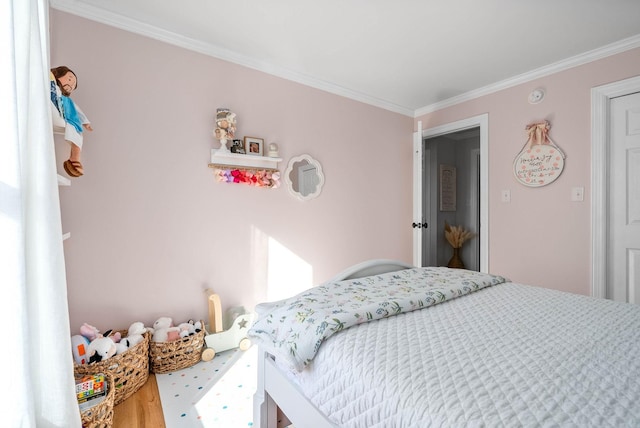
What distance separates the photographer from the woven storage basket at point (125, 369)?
5.06 feet

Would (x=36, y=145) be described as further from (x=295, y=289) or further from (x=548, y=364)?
(x=295, y=289)

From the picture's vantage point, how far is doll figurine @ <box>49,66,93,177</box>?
53.4 inches

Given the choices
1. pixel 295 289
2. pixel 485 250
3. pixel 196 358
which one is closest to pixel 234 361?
pixel 196 358

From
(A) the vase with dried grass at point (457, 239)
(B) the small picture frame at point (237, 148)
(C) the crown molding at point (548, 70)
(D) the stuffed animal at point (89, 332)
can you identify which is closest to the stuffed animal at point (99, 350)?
(D) the stuffed animal at point (89, 332)

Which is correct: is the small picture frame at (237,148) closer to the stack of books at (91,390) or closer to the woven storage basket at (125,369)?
the woven storage basket at (125,369)

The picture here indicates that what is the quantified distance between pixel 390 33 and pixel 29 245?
2.26 metres

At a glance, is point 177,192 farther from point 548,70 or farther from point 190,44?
point 548,70

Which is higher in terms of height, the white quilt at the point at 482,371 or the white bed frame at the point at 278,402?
the white quilt at the point at 482,371

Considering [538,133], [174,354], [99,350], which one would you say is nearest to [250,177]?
[174,354]

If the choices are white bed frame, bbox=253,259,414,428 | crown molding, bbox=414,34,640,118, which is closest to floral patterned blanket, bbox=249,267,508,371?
white bed frame, bbox=253,259,414,428

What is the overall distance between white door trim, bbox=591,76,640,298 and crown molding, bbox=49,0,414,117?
1863 mm

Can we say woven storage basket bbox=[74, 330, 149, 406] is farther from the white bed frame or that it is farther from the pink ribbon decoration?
the pink ribbon decoration

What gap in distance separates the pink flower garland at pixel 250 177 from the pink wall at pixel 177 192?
7 cm

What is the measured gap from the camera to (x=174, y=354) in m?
1.92
